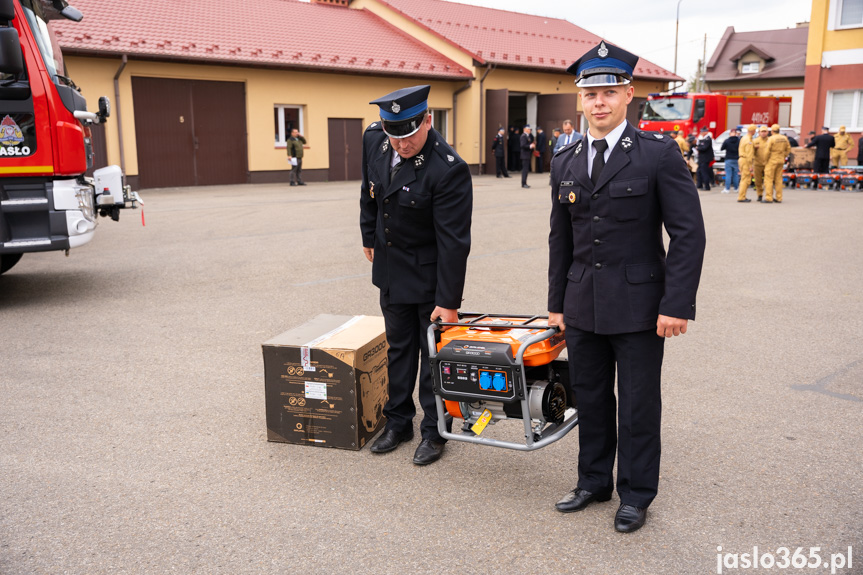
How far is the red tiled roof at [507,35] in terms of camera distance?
31.1 metres

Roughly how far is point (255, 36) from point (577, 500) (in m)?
24.9

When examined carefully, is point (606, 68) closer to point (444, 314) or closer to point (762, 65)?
point (444, 314)

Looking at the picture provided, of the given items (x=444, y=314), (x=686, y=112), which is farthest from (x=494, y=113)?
(x=444, y=314)

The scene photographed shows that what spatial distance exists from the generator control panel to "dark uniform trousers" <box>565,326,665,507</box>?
1.12 feet

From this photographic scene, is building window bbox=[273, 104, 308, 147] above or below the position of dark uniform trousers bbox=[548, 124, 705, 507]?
above

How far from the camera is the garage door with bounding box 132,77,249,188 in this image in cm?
2291

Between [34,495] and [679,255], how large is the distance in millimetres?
3244

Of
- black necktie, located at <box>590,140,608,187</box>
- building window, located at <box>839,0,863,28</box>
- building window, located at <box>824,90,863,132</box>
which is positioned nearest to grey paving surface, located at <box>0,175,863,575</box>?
black necktie, located at <box>590,140,608,187</box>

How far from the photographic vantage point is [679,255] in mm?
3180

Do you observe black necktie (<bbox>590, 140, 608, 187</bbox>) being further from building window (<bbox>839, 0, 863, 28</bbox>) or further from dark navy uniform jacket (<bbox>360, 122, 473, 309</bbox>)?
building window (<bbox>839, 0, 863, 28</bbox>)

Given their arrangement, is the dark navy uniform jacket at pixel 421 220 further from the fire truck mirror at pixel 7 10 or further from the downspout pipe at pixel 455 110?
the downspout pipe at pixel 455 110

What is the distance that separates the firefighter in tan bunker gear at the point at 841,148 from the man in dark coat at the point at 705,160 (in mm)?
5626

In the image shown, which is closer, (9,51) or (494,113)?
(9,51)

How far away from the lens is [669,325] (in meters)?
3.18
